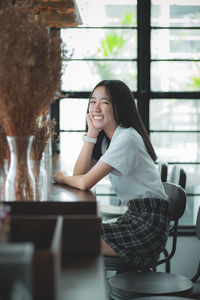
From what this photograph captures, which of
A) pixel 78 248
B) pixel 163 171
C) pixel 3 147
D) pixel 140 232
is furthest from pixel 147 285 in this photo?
pixel 163 171

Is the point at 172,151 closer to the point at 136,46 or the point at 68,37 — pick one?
the point at 136,46

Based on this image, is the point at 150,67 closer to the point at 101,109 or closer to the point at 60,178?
the point at 101,109

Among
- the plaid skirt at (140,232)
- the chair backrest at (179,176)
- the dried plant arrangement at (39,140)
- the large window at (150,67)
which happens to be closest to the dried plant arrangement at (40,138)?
the dried plant arrangement at (39,140)

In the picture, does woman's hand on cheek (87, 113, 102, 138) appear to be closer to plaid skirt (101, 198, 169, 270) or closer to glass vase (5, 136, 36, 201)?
plaid skirt (101, 198, 169, 270)

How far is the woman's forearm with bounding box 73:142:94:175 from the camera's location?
8.54ft

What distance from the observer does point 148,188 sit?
95.5 inches

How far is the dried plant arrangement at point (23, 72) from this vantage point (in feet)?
4.13

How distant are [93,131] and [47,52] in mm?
1307

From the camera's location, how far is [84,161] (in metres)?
2.62

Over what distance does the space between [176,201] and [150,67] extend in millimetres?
2468

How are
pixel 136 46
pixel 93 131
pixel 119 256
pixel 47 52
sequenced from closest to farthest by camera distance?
1. pixel 47 52
2. pixel 119 256
3. pixel 93 131
4. pixel 136 46

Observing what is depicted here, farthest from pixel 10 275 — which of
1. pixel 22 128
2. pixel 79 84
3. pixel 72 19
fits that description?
pixel 79 84

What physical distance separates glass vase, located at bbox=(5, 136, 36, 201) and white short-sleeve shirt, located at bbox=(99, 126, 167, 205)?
908 millimetres

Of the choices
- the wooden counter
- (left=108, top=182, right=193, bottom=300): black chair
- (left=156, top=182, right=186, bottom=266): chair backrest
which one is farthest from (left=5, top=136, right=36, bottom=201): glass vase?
(left=156, top=182, right=186, bottom=266): chair backrest
